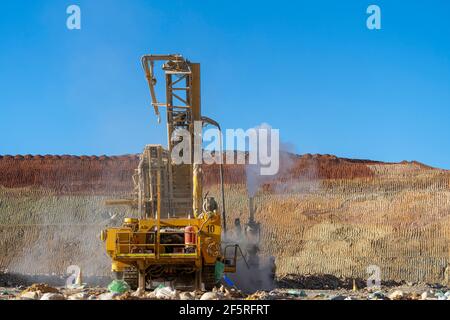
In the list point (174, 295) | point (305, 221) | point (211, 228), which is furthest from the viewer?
point (305, 221)

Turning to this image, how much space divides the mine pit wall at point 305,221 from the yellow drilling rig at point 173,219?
1196 cm

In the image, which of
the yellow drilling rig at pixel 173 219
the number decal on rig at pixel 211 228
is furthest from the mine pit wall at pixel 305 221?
the number decal on rig at pixel 211 228

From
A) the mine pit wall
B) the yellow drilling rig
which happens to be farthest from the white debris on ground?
the mine pit wall

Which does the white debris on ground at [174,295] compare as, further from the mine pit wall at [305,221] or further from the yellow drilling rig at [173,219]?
the mine pit wall at [305,221]

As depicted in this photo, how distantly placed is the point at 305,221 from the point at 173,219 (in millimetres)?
29939

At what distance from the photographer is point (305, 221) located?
46656 mm

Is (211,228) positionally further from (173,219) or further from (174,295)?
(174,295)

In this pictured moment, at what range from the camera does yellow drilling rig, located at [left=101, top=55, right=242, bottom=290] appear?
16.5m

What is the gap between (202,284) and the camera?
55.1 feet

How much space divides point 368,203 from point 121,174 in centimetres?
1748

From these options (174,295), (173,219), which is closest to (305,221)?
(173,219)

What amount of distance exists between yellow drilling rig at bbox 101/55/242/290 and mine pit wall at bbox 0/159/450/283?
1196 centimetres

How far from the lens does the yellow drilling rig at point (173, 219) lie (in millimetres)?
16547

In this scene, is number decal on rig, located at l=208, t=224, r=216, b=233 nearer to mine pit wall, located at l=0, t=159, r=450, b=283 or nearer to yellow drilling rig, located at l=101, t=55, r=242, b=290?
yellow drilling rig, located at l=101, t=55, r=242, b=290
